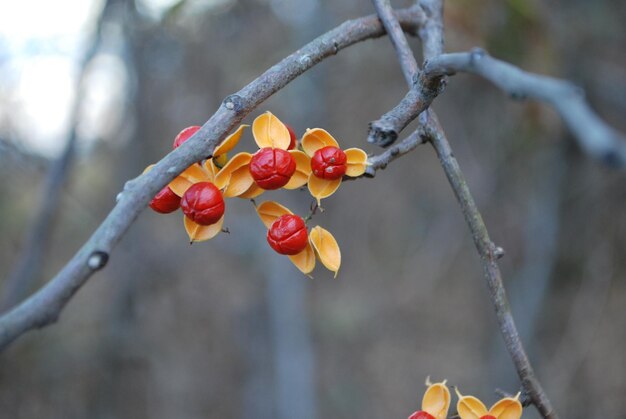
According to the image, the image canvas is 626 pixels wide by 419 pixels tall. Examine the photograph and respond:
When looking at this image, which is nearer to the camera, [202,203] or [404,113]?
[404,113]

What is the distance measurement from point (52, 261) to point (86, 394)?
1.20m

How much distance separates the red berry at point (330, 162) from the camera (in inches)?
29.2

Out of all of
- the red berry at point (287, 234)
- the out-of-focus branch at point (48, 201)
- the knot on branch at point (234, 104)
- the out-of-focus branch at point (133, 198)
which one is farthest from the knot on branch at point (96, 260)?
the out-of-focus branch at point (48, 201)

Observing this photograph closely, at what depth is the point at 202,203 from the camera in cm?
73

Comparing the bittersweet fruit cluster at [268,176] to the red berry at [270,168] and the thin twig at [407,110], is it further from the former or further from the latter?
the thin twig at [407,110]

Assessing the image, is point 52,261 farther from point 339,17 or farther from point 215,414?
point 339,17

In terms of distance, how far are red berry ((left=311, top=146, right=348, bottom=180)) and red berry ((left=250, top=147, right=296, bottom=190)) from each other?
0.13 ft

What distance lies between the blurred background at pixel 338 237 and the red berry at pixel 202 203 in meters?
1.16

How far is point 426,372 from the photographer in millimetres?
4312

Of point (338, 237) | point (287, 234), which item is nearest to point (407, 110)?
point (287, 234)

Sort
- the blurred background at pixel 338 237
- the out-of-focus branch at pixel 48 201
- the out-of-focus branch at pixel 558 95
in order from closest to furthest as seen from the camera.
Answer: the out-of-focus branch at pixel 558 95
the out-of-focus branch at pixel 48 201
the blurred background at pixel 338 237

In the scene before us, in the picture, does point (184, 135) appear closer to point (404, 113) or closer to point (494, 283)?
point (404, 113)

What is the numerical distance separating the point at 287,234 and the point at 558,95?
41 cm

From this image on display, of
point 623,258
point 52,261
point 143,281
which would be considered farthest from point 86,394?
Result: point 623,258
